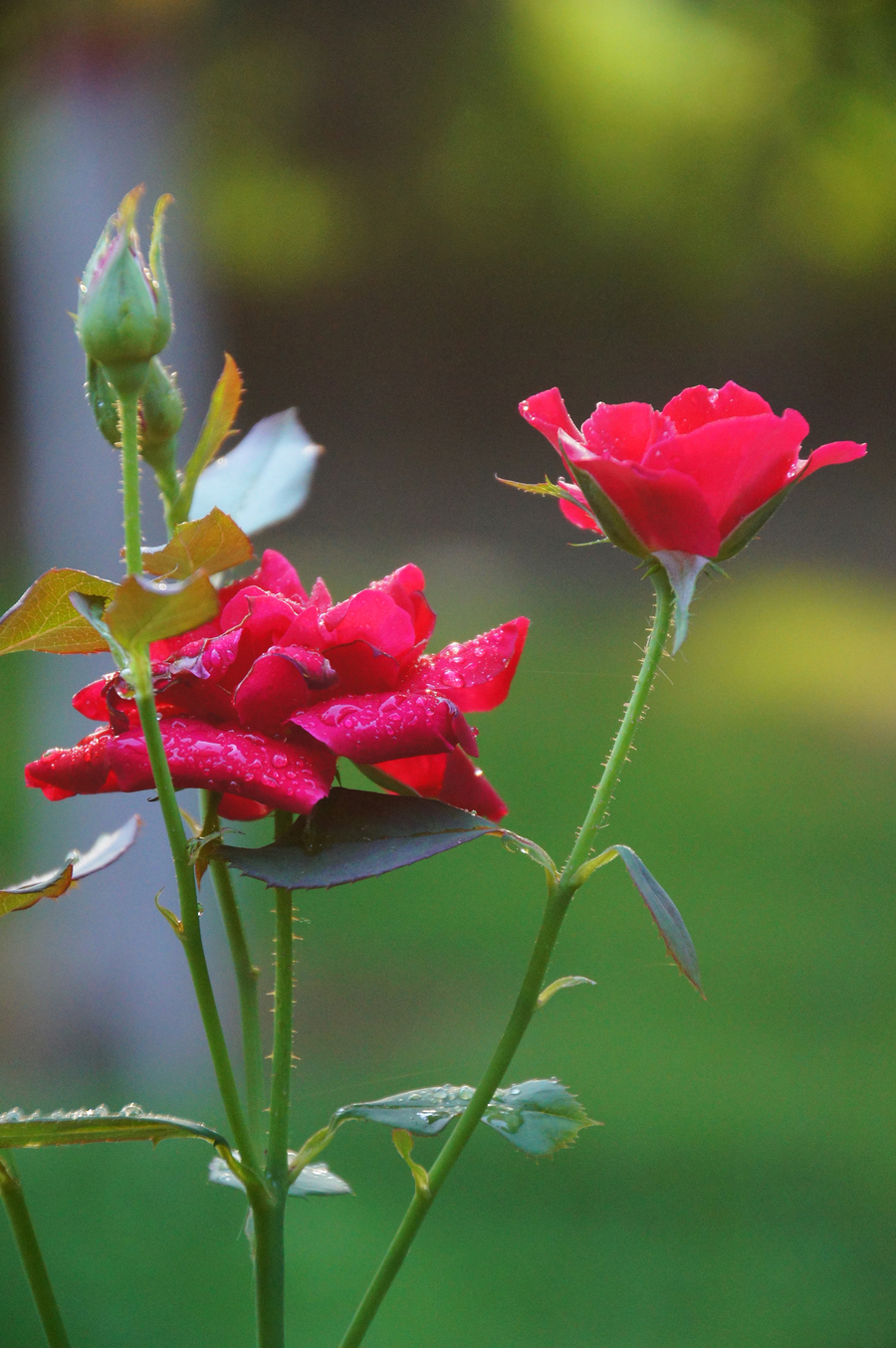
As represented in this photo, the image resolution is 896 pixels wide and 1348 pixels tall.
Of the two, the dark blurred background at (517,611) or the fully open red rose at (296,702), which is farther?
the dark blurred background at (517,611)

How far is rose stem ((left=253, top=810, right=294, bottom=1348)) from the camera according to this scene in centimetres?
14

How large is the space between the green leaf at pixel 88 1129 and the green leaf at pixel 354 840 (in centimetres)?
4

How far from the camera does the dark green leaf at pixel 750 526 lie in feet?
0.47

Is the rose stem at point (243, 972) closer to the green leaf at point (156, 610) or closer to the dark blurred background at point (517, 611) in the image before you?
the green leaf at point (156, 610)

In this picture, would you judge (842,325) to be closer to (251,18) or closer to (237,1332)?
(251,18)

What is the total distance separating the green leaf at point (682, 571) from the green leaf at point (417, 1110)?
77mm

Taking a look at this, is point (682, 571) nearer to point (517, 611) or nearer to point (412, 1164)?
point (412, 1164)

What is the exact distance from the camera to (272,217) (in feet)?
4.91

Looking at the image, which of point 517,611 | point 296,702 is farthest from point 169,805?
point 517,611

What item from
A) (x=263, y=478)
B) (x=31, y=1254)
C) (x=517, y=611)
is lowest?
(x=517, y=611)

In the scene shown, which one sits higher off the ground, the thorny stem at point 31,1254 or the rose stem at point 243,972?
the rose stem at point 243,972

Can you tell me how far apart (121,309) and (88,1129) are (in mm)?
101

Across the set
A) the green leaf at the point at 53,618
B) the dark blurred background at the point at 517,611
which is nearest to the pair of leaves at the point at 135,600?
the green leaf at the point at 53,618

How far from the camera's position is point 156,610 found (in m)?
0.12
